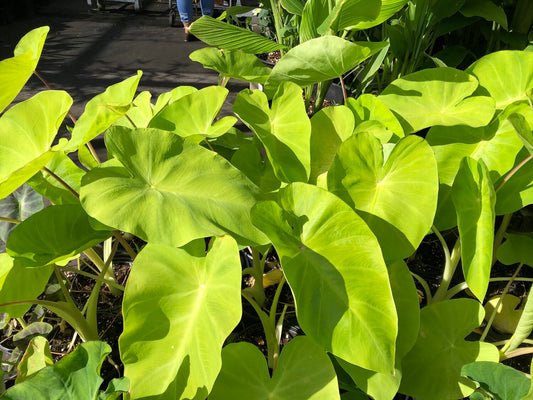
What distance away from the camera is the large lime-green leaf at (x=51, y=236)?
0.68 meters

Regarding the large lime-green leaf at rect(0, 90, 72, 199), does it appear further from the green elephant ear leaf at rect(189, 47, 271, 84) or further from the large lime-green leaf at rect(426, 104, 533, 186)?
the large lime-green leaf at rect(426, 104, 533, 186)

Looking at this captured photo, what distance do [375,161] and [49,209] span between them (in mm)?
566

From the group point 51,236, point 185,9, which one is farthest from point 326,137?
point 185,9

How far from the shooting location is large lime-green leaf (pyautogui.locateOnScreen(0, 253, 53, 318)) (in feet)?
2.39

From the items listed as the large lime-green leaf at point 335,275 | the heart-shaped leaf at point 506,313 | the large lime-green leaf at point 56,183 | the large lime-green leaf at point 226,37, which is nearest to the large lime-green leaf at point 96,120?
the large lime-green leaf at point 56,183

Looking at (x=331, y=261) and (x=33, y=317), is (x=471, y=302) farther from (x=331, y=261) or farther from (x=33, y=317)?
(x=33, y=317)

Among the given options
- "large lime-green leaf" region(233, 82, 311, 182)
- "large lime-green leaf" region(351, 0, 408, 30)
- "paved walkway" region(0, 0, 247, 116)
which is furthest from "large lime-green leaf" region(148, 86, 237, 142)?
"paved walkway" region(0, 0, 247, 116)

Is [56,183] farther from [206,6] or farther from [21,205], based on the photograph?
[206,6]

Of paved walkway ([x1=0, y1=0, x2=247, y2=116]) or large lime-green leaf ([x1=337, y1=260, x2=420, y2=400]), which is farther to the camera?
paved walkway ([x1=0, y1=0, x2=247, y2=116])

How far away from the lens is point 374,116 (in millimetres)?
904

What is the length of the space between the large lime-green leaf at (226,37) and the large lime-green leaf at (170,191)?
1.62ft

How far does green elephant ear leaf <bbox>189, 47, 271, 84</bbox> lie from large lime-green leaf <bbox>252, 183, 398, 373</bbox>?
1.37 feet

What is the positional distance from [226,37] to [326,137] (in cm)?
46

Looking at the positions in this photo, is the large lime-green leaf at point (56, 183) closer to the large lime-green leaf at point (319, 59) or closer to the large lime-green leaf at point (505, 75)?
the large lime-green leaf at point (319, 59)
